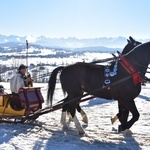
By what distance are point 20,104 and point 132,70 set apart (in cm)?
353

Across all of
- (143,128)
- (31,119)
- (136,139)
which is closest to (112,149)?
(136,139)

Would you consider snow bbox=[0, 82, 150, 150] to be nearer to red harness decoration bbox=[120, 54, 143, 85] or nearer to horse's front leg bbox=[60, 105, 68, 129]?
horse's front leg bbox=[60, 105, 68, 129]

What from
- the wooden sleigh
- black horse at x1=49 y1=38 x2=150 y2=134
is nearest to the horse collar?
black horse at x1=49 y1=38 x2=150 y2=134

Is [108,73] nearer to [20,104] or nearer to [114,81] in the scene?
[114,81]

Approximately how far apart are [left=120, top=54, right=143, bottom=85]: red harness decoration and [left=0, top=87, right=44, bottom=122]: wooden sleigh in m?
2.77

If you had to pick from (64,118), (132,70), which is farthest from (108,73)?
(64,118)

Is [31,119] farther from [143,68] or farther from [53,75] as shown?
[143,68]

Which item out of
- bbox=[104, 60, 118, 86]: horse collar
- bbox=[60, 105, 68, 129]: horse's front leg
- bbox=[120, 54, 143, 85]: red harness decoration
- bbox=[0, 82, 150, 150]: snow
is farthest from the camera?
bbox=[60, 105, 68, 129]: horse's front leg

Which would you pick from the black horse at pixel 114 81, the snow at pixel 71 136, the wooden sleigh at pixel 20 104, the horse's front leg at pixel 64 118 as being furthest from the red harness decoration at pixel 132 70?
the wooden sleigh at pixel 20 104

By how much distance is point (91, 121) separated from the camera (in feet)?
28.0

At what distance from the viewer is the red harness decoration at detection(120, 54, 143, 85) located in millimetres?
6543

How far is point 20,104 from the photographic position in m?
8.13

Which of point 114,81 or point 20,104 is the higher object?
point 114,81

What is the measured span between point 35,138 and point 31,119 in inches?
54.4
